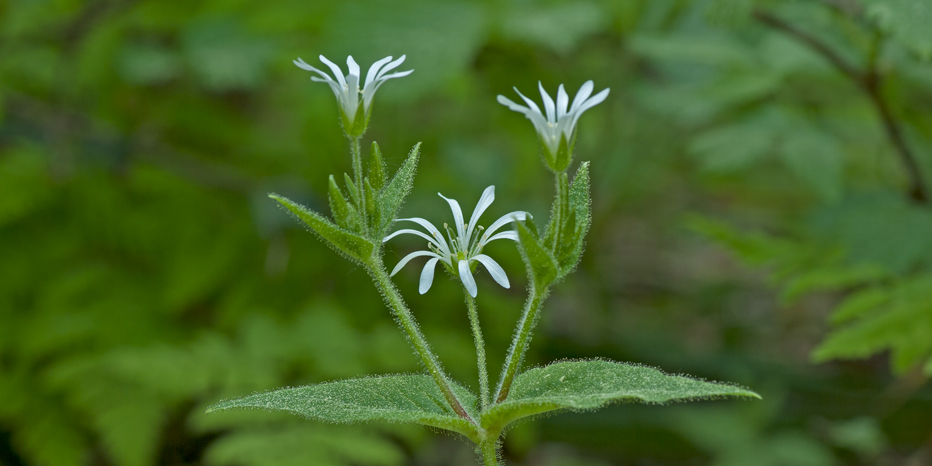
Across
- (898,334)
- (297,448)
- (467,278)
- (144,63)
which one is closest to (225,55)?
(144,63)

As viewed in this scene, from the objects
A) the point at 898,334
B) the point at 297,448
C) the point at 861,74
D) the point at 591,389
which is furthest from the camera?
the point at 297,448

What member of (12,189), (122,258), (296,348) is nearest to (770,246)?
(296,348)

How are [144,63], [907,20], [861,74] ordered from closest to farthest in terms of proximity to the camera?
[907,20], [861,74], [144,63]

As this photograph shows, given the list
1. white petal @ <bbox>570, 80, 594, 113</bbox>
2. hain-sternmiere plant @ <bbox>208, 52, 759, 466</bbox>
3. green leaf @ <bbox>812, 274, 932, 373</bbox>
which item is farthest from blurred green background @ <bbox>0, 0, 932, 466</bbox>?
hain-sternmiere plant @ <bbox>208, 52, 759, 466</bbox>

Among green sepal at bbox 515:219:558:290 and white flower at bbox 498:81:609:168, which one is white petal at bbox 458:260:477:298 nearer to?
green sepal at bbox 515:219:558:290

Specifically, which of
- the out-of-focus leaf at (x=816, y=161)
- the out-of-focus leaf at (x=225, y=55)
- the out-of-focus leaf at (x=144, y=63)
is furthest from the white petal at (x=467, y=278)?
the out-of-focus leaf at (x=144, y=63)

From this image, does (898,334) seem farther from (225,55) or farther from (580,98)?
(225,55)
